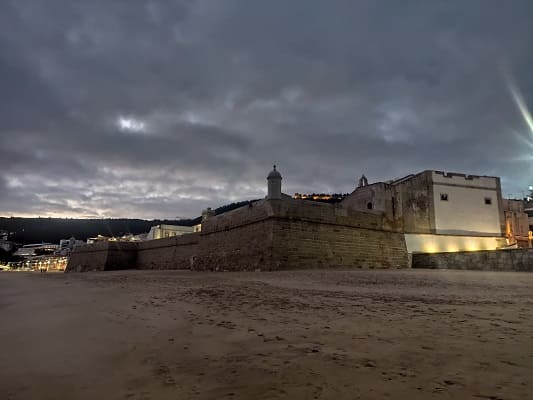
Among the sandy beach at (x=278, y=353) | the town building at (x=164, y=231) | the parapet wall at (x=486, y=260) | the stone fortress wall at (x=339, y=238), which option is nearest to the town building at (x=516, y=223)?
the stone fortress wall at (x=339, y=238)

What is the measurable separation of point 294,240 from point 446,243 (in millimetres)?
13354

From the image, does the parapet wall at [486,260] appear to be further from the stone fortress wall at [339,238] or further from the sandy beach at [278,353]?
the sandy beach at [278,353]

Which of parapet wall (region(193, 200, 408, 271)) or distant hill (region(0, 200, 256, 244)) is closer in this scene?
parapet wall (region(193, 200, 408, 271))

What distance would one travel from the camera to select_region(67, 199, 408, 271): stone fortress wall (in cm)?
1631

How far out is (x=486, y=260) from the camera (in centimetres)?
1600

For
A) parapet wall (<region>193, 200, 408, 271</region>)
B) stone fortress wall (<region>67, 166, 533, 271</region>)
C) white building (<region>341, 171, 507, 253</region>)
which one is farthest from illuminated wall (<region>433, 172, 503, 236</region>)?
parapet wall (<region>193, 200, 408, 271</region>)

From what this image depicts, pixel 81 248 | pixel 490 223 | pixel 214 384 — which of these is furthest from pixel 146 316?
pixel 81 248

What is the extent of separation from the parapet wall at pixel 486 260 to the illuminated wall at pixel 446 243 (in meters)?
2.22

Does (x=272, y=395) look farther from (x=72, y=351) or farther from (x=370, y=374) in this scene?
(x=72, y=351)

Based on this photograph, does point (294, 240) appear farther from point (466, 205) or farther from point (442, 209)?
point (466, 205)

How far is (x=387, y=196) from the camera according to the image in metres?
23.6

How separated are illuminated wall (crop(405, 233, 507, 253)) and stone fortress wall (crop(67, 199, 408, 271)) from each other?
971 millimetres

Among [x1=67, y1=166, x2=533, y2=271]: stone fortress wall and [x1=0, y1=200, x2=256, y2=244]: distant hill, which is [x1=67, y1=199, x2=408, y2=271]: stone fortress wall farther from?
[x1=0, y1=200, x2=256, y2=244]: distant hill

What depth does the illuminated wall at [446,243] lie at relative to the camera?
22.6 meters
